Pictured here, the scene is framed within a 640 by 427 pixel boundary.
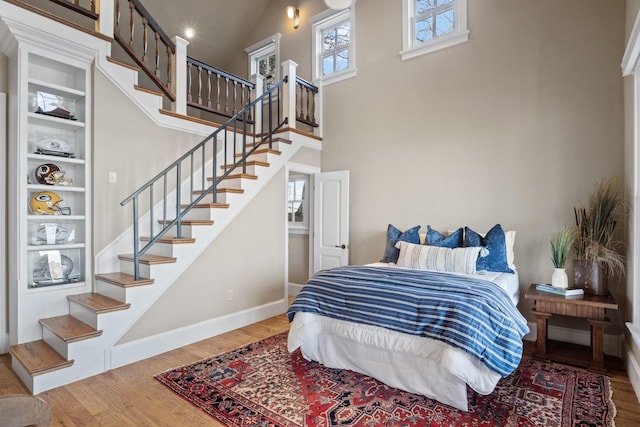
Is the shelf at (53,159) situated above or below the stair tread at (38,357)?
above

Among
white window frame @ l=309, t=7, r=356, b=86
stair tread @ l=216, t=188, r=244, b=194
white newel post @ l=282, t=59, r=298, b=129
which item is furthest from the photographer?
white window frame @ l=309, t=7, r=356, b=86

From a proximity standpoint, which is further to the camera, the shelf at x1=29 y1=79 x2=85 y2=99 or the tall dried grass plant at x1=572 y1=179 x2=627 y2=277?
the shelf at x1=29 y1=79 x2=85 y2=99

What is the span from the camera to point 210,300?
363cm

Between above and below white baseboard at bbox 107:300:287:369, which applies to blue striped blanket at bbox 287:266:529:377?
above

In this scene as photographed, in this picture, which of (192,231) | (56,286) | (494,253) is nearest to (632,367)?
(494,253)

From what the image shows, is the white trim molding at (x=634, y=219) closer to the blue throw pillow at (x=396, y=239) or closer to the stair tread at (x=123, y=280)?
the blue throw pillow at (x=396, y=239)

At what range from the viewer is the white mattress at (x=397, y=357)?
213cm

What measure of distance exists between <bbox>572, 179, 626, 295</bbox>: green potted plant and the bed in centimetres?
61

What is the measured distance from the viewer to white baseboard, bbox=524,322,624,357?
3083 millimetres

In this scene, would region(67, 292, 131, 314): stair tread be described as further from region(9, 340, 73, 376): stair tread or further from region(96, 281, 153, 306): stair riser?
region(9, 340, 73, 376): stair tread

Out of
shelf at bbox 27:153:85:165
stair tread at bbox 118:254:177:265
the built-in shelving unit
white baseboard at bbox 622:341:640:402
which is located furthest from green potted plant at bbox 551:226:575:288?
shelf at bbox 27:153:85:165

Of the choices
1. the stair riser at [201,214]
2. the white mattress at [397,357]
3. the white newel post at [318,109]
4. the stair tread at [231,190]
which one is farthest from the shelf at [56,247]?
the white newel post at [318,109]

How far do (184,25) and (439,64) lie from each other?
170 inches

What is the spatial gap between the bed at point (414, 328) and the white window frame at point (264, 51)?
427cm
